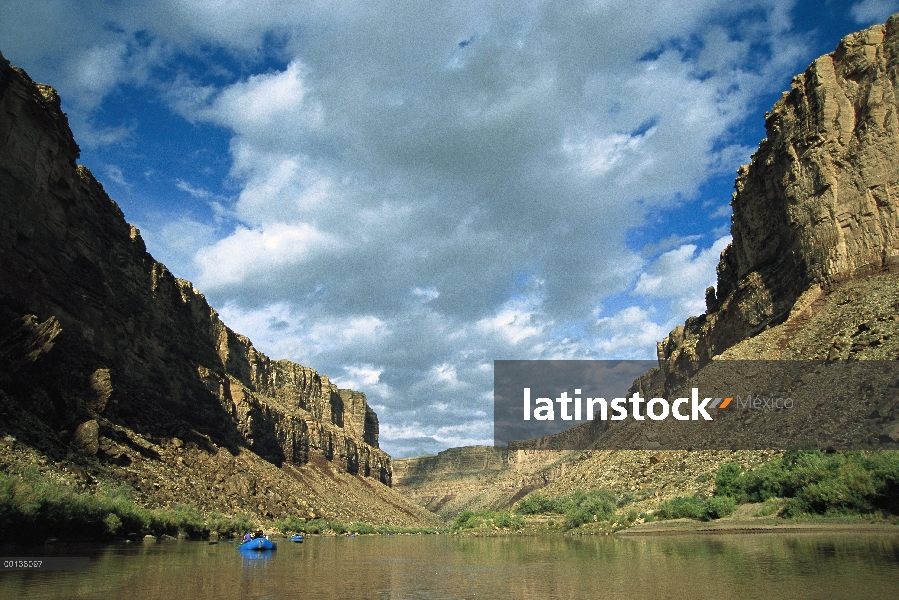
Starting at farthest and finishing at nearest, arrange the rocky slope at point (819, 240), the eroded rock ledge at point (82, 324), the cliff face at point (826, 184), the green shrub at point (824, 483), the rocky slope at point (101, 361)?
1. the cliff face at point (826, 184)
2. the rocky slope at point (819, 240)
3. the eroded rock ledge at point (82, 324)
4. the rocky slope at point (101, 361)
5. the green shrub at point (824, 483)

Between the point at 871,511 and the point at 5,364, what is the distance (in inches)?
2192

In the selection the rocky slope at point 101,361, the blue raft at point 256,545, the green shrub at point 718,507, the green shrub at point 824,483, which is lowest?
the blue raft at point 256,545

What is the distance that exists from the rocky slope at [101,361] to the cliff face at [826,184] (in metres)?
61.5

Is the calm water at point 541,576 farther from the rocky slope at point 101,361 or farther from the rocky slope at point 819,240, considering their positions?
the rocky slope at point 819,240

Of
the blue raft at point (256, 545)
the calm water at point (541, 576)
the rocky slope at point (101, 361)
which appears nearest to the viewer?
the calm water at point (541, 576)

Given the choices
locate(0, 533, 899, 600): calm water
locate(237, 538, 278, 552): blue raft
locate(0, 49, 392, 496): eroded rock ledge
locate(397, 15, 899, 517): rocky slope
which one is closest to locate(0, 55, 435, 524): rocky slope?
locate(0, 49, 392, 496): eroded rock ledge

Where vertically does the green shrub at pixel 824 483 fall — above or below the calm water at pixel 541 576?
above

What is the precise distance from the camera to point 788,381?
47.9 m

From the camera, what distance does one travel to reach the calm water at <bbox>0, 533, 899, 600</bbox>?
47.2ft

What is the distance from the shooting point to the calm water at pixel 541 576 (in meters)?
14.4

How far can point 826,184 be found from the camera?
57.2 meters

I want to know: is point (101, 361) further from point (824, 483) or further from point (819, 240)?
point (819, 240)

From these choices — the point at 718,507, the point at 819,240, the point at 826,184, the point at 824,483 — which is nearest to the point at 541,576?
the point at 824,483

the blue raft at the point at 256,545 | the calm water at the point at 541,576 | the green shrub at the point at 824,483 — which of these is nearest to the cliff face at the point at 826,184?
the green shrub at the point at 824,483
